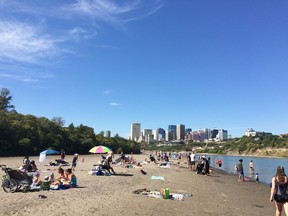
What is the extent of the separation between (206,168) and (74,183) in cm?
2036

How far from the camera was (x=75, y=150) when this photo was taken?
92.0 m

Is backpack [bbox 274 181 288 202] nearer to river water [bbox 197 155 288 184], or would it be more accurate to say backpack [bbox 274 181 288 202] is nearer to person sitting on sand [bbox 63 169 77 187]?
person sitting on sand [bbox 63 169 77 187]

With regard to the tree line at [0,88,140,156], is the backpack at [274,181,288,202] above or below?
below

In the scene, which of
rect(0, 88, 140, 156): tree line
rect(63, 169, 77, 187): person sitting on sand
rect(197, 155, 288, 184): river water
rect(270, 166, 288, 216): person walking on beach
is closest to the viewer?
rect(270, 166, 288, 216): person walking on beach

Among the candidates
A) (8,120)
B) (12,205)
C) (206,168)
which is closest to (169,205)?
(12,205)

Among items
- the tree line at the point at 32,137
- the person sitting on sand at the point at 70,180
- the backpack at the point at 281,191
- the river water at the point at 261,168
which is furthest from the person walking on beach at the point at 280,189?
the tree line at the point at 32,137

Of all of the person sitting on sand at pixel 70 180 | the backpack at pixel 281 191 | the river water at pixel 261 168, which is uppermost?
the backpack at pixel 281 191

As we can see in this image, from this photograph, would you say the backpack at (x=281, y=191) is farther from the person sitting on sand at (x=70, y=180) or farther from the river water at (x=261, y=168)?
the river water at (x=261, y=168)

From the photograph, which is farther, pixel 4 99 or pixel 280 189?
pixel 4 99

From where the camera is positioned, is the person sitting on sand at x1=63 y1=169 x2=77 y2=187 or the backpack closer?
the backpack

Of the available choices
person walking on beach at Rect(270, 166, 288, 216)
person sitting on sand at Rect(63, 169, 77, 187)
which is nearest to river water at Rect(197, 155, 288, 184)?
person sitting on sand at Rect(63, 169, 77, 187)

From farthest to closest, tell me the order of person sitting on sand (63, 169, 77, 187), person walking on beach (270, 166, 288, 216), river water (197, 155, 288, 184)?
river water (197, 155, 288, 184)
person sitting on sand (63, 169, 77, 187)
person walking on beach (270, 166, 288, 216)

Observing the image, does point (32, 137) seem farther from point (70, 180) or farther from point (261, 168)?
point (70, 180)

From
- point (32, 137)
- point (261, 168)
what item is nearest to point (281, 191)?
point (261, 168)
